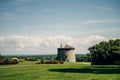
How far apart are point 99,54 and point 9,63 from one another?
21.6 meters

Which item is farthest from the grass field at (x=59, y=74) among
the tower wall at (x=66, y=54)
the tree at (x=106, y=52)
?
the tower wall at (x=66, y=54)

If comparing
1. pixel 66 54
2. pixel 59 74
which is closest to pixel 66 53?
pixel 66 54

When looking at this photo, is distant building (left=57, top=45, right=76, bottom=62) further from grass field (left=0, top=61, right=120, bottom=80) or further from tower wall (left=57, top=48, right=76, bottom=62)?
grass field (left=0, top=61, right=120, bottom=80)

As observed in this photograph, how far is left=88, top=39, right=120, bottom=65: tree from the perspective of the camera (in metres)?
52.6

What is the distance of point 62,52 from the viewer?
62219 mm

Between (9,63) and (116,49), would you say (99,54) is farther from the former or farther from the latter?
(9,63)

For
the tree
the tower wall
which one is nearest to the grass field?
the tree

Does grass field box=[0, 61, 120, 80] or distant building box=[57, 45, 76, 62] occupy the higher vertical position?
distant building box=[57, 45, 76, 62]

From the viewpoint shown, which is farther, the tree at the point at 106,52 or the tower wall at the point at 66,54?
the tower wall at the point at 66,54

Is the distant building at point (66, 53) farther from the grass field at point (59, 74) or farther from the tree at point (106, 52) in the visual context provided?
the grass field at point (59, 74)

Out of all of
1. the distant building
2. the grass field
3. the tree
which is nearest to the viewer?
the grass field

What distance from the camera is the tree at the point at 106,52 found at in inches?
2072

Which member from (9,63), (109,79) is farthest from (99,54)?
(109,79)

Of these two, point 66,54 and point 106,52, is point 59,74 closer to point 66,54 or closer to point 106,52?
point 106,52
